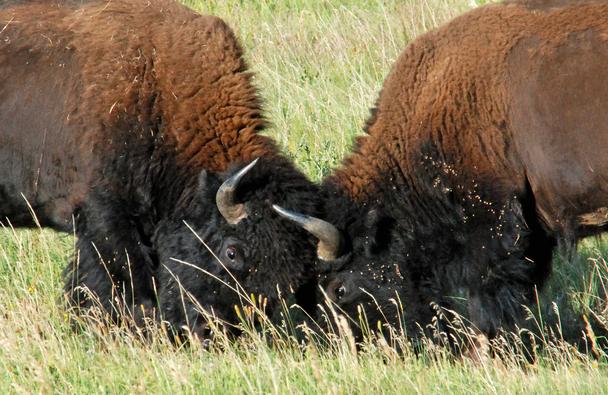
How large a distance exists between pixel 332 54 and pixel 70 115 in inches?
206

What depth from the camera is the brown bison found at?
19.6ft

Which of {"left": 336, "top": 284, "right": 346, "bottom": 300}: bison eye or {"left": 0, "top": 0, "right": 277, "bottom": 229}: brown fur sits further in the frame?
{"left": 336, "top": 284, "right": 346, "bottom": 300}: bison eye

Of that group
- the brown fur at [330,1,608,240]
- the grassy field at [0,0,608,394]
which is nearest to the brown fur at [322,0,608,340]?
the brown fur at [330,1,608,240]

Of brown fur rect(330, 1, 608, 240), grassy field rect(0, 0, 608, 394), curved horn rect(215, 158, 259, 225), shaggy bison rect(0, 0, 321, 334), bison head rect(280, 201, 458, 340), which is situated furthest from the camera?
bison head rect(280, 201, 458, 340)

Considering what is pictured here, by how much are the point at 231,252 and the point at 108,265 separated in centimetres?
75

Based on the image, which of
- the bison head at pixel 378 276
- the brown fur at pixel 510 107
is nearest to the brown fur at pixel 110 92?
the bison head at pixel 378 276

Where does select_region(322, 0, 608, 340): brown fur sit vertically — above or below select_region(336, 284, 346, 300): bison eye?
above

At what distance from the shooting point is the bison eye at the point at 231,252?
20.4 feet

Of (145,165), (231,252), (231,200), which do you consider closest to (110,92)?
(145,165)

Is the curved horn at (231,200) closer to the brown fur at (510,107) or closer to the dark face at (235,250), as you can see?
the dark face at (235,250)

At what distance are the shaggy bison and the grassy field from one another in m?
0.37

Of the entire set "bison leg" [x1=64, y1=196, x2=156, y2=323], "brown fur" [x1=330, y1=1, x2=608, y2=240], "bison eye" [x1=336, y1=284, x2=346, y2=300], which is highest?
"brown fur" [x1=330, y1=1, x2=608, y2=240]

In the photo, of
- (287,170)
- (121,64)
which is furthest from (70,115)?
(287,170)

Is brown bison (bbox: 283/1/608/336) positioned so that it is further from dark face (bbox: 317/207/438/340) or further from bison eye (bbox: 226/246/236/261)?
bison eye (bbox: 226/246/236/261)
